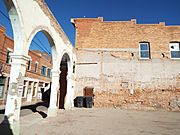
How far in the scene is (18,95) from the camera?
557cm

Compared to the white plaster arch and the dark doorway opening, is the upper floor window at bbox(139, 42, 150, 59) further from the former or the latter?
the white plaster arch

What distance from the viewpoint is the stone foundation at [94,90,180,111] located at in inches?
563

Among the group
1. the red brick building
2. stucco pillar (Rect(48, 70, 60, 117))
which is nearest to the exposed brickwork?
the red brick building

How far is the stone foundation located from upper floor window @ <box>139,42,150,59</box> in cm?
326

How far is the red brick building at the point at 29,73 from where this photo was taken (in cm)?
1664

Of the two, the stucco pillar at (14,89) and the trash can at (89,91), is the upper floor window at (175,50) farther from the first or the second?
the stucco pillar at (14,89)

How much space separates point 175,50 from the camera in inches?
609

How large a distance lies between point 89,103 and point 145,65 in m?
6.05

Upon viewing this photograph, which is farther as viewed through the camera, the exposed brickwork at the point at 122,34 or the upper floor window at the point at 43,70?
the upper floor window at the point at 43,70

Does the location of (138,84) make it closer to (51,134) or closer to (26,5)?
(51,134)

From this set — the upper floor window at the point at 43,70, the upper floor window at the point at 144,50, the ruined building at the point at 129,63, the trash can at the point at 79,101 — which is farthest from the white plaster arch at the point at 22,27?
the upper floor window at the point at 43,70

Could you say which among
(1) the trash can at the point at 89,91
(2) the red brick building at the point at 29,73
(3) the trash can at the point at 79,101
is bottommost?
(3) the trash can at the point at 79,101

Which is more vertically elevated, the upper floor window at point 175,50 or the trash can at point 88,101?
the upper floor window at point 175,50

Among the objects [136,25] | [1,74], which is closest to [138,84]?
[136,25]
